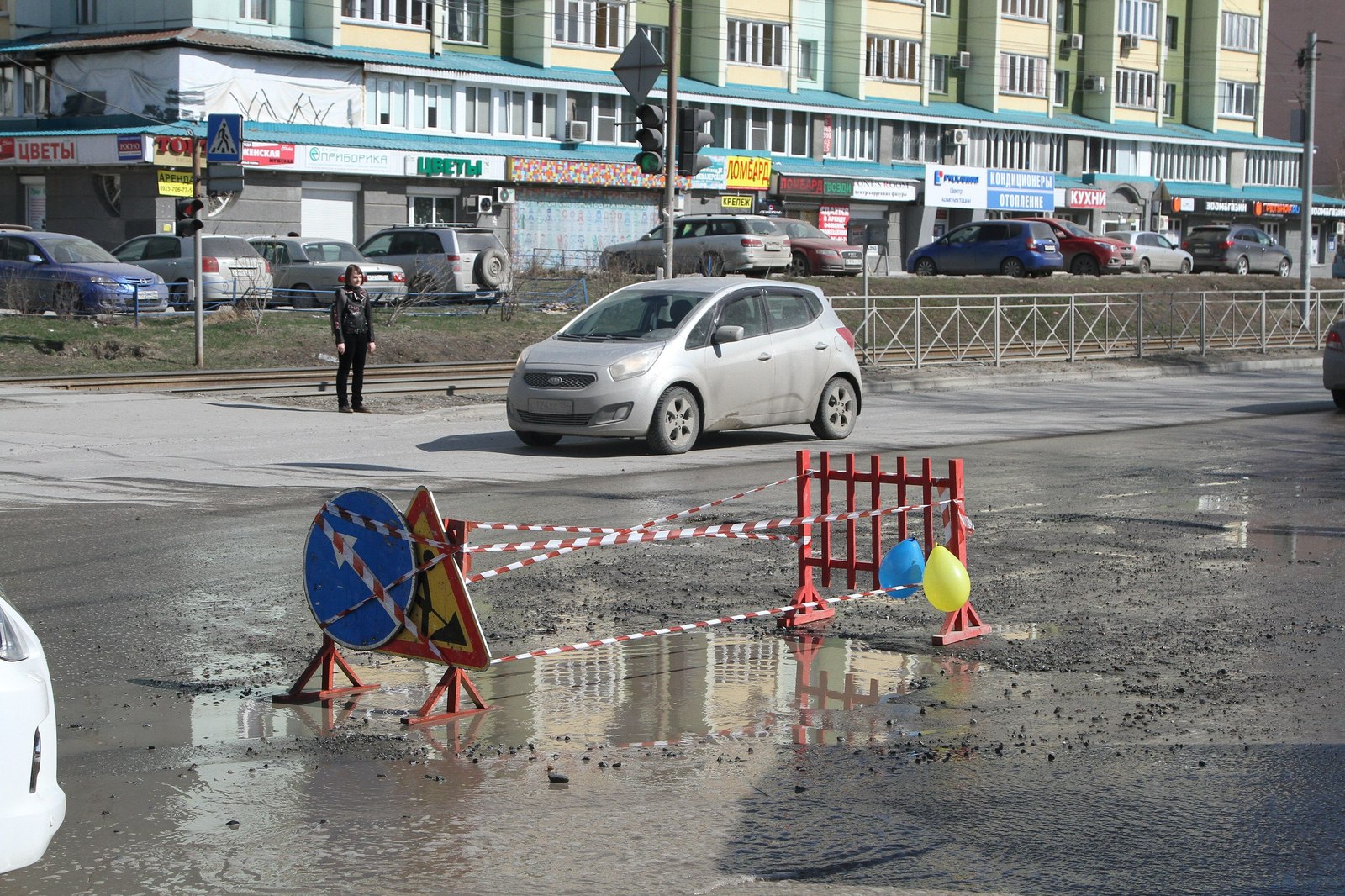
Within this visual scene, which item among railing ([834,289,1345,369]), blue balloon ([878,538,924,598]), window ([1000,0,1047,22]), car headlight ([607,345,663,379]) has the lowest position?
blue balloon ([878,538,924,598])

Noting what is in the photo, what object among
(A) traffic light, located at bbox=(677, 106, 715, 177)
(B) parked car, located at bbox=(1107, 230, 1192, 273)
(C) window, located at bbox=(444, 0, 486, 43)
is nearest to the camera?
(A) traffic light, located at bbox=(677, 106, 715, 177)

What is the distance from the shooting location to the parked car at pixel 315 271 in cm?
3045

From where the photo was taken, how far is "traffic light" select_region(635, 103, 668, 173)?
19625mm

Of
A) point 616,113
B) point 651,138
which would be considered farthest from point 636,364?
point 616,113

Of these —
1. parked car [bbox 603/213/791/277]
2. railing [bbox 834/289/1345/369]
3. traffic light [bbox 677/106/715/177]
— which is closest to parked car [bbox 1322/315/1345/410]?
railing [bbox 834/289/1345/369]

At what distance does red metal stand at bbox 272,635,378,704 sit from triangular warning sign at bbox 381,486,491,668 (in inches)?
10.4

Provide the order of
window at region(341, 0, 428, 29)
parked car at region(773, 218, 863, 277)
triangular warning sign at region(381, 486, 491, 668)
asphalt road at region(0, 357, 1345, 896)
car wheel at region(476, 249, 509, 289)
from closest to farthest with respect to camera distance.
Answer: asphalt road at region(0, 357, 1345, 896) < triangular warning sign at region(381, 486, 491, 668) < car wheel at region(476, 249, 509, 289) < parked car at region(773, 218, 863, 277) < window at region(341, 0, 428, 29)

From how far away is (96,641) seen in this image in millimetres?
7484

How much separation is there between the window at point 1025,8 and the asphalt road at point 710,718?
58983 mm

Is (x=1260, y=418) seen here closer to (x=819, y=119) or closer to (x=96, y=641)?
(x=96, y=641)

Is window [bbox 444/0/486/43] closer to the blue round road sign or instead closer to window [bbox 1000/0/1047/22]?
window [bbox 1000/0/1047/22]

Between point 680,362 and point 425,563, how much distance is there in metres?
9.25

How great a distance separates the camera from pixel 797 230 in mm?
39000

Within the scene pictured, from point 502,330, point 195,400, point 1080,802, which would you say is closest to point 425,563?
point 1080,802
